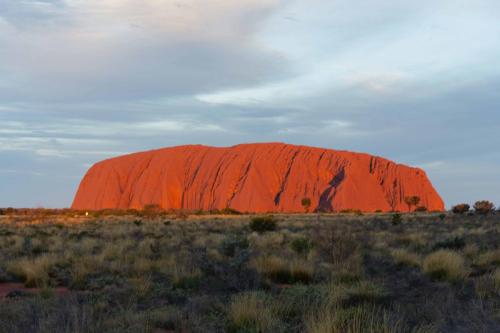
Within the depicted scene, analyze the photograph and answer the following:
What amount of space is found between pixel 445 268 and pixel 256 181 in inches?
3520

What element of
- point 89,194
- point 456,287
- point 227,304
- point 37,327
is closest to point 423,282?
point 456,287

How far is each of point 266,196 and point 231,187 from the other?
7.93m

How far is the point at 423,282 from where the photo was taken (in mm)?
11672

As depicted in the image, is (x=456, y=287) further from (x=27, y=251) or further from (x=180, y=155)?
(x=180, y=155)

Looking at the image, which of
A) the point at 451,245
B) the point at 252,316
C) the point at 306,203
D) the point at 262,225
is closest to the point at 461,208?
the point at 306,203

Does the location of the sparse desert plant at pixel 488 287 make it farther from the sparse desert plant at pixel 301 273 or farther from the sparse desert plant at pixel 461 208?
the sparse desert plant at pixel 461 208

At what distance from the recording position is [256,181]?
10181cm

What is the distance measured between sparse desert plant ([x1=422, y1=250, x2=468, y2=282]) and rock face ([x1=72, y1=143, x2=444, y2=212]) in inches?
3270

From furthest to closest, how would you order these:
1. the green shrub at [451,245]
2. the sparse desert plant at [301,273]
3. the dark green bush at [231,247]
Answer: the green shrub at [451,245] < the dark green bush at [231,247] < the sparse desert plant at [301,273]

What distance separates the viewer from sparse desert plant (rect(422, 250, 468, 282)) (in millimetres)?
12000

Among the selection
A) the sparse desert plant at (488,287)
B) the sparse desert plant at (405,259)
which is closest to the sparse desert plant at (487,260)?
the sparse desert plant at (405,259)

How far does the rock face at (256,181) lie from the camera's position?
330 feet

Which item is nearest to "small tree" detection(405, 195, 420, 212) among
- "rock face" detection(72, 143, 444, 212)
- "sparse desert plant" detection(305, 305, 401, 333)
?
"rock face" detection(72, 143, 444, 212)

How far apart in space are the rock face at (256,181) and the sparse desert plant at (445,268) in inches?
3270
